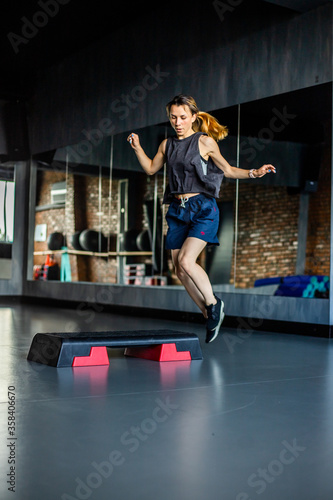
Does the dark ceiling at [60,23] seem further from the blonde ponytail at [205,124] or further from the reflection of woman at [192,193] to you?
the reflection of woman at [192,193]

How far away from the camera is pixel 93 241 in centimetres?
939

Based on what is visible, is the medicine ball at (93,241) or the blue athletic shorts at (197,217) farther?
the medicine ball at (93,241)

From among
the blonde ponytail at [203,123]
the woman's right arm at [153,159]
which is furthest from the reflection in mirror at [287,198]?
the woman's right arm at [153,159]

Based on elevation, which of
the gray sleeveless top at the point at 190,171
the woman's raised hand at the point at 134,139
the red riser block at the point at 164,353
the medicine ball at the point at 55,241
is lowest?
the red riser block at the point at 164,353

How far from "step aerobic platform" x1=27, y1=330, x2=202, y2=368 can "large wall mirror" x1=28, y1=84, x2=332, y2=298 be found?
238cm

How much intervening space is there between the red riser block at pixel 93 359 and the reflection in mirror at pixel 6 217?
8.04 m

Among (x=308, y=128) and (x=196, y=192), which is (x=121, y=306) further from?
(x=196, y=192)

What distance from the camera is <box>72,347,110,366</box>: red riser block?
3547 mm

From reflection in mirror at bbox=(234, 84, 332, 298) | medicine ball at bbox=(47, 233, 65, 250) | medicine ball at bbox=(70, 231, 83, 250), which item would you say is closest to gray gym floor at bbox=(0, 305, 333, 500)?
reflection in mirror at bbox=(234, 84, 332, 298)

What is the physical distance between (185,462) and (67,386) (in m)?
1.26

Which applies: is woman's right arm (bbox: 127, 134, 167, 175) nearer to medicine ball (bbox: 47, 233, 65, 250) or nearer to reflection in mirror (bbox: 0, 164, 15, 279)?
medicine ball (bbox: 47, 233, 65, 250)

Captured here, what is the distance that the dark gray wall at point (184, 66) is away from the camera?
19.3 feet

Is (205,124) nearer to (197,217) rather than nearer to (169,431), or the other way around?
(197,217)

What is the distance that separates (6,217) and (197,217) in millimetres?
7895
